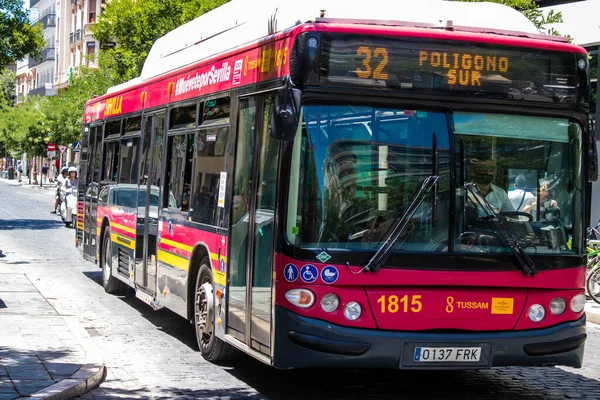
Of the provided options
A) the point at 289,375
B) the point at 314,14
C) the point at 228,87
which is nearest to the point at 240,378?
the point at 289,375

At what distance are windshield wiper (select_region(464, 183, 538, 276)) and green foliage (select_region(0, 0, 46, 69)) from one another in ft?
91.1

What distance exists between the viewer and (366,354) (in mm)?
7445

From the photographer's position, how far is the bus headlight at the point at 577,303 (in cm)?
796

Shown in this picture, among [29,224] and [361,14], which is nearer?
[361,14]

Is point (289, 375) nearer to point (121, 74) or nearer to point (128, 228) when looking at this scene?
point (128, 228)

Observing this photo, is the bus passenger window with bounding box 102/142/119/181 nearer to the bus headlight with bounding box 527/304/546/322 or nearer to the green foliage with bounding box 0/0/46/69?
the bus headlight with bounding box 527/304/546/322

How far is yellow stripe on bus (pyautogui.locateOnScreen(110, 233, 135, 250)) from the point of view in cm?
1312

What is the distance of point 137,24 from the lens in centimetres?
3512

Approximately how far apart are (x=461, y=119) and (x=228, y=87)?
7.81 feet

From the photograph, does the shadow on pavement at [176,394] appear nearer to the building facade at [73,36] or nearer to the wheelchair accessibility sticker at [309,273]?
the wheelchair accessibility sticker at [309,273]

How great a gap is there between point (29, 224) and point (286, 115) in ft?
84.6

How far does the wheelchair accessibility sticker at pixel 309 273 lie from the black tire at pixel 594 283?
8.12 metres

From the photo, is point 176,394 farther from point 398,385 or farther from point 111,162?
point 111,162

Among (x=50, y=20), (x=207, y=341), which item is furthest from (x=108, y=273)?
(x=50, y=20)
